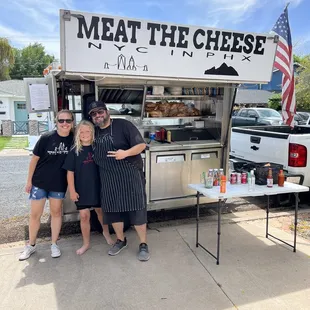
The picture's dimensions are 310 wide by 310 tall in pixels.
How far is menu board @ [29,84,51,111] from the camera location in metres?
3.90

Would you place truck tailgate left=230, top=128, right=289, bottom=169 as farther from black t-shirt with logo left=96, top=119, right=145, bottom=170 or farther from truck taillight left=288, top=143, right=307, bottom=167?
black t-shirt with logo left=96, top=119, right=145, bottom=170

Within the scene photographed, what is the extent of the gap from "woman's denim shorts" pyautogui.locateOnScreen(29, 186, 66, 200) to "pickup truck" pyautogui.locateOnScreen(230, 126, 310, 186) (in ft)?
10.8

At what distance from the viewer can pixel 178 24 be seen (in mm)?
3307

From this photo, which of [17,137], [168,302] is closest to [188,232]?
[168,302]

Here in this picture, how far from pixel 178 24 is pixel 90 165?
1780 mm

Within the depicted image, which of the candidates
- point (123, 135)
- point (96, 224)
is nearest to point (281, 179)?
point (123, 135)

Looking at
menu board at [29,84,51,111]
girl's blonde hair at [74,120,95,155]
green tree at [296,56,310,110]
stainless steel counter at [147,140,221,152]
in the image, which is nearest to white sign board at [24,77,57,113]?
menu board at [29,84,51,111]

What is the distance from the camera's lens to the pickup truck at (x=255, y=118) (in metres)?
15.2

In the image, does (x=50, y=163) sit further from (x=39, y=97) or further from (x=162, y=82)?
(x=162, y=82)

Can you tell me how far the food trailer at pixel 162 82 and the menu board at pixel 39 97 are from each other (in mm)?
12

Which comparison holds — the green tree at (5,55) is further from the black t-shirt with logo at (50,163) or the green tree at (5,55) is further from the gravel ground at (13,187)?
the black t-shirt with logo at (50,163)

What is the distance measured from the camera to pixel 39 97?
3936 mm

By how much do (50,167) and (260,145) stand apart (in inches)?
136

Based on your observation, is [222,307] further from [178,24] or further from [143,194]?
[178,24]
